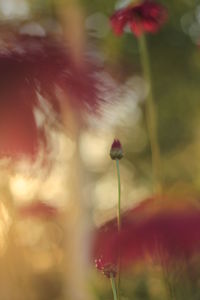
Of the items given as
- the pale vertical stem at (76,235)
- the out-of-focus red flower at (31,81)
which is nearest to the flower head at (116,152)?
the out-of-focus red flower at (31,81)

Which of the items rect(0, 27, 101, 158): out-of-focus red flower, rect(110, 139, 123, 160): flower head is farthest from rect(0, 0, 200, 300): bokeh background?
rect(0, 27, 101, 158): out-of-focus red flower

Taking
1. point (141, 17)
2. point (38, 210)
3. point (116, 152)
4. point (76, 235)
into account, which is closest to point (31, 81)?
point (116, 152)

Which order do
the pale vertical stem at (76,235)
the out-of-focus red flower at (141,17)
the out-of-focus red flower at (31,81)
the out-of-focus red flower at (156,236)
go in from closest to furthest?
the out-of-focus red flower at (31,81) → the out-of-focus red flower at (156,236) → the out-of-focus red flower at (141,17) → the pale vertical stem at (76,235)

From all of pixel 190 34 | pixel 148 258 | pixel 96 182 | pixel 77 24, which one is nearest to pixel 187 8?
pixel 190 34

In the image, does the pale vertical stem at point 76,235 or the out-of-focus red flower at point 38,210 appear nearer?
the out-of-focus red flower at point 38,210

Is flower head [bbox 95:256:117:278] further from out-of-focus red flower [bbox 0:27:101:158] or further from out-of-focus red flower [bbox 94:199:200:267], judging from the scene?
out-of-focus red flower [bbox 0:27:101:158]

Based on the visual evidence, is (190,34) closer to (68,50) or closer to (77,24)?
(77,24)

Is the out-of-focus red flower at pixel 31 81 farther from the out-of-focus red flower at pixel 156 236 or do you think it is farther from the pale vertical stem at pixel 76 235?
the pale vertical stem at pixel 76 235
